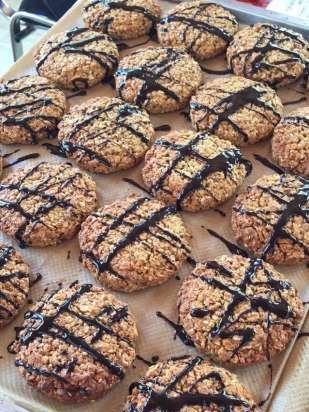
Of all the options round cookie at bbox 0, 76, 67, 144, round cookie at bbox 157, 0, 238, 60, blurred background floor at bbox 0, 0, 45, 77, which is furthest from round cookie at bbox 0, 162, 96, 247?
blurred background floor at bbox 0, 0, 45, 77

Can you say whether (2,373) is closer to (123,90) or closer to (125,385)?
(125,385)

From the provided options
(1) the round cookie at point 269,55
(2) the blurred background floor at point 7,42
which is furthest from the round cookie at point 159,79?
(2) the blurred background floor at point 7,42

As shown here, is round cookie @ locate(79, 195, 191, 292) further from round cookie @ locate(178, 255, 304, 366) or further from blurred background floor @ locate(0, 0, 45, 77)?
blurred background floor @ locate(0, 0, 45, 77)

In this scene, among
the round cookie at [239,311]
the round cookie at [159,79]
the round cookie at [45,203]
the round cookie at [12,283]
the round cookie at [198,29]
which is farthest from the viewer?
the round cookie at [198,29]

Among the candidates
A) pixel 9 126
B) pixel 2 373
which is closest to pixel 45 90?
pixel 9 126

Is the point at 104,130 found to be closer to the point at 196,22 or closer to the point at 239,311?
the point at 196,22

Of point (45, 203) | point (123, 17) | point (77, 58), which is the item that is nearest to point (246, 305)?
point (45, 203)

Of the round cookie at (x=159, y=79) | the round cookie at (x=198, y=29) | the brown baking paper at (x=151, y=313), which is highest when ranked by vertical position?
the round cookie at (x=198, y=29)

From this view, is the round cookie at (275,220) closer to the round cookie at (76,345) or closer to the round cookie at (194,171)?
the round cookie at (194,171)
